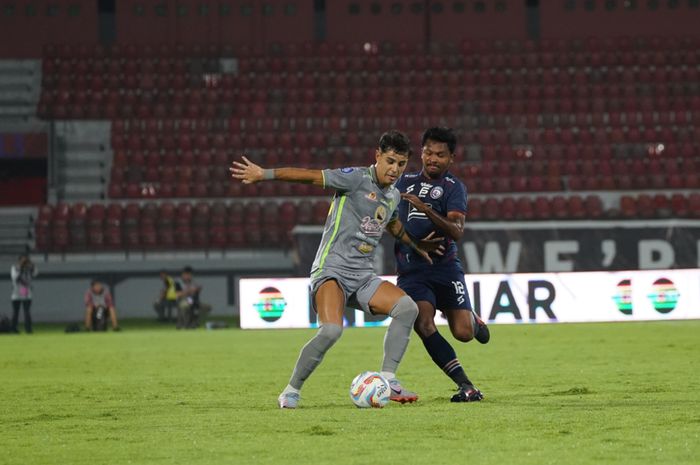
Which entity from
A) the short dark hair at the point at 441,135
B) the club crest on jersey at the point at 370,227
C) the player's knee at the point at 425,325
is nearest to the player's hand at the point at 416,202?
the club crest on jersey at the point at 370,227

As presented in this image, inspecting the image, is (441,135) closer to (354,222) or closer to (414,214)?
(414,214)

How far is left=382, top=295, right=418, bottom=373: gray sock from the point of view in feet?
27.3

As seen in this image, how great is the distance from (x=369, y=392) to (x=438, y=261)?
4.39 ft

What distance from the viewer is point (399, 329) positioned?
8.40 m

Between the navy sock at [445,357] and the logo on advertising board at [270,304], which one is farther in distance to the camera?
the logo on advertising board at [270,304]

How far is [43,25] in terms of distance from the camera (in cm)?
3547

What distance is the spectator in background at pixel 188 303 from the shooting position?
24.3 metres

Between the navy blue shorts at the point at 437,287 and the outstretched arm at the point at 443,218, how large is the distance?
46 cm

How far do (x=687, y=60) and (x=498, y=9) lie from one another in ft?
18.5

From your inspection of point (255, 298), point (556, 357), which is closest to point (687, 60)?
point (255, 298)

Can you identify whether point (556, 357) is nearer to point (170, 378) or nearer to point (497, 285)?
point (170, 378)

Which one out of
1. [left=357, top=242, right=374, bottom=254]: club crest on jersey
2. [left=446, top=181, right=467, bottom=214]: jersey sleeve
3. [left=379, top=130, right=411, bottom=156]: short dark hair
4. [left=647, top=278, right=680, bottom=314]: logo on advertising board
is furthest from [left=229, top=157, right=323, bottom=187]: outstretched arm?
[left=647, top=278, right=680, bottom=314]: logo on advertising board

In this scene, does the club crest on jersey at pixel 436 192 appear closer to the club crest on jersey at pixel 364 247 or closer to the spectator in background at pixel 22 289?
the club crest on jersey at pixel 364 247

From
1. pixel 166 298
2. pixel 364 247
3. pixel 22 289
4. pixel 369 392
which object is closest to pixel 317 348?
pixel 369 392
